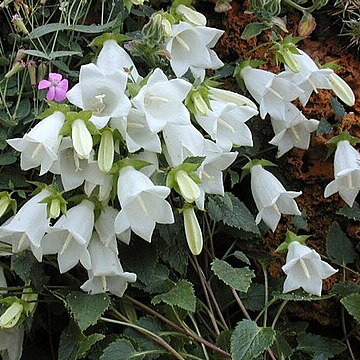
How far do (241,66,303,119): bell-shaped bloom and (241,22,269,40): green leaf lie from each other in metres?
0.06

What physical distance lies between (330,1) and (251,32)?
225 mm

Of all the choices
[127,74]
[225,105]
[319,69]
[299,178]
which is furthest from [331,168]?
[127,74]

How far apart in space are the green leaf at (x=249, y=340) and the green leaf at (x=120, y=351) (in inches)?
5.3

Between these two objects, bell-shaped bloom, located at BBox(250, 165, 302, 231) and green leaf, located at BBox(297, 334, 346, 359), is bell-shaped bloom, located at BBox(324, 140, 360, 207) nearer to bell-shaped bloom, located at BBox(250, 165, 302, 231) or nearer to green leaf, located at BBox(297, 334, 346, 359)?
bell-shaped bloom, located at BBox(250, 165, 302, 231)

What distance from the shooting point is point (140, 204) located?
0.84m

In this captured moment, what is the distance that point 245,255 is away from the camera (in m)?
1.08

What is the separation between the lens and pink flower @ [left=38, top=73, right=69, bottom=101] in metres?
0.94

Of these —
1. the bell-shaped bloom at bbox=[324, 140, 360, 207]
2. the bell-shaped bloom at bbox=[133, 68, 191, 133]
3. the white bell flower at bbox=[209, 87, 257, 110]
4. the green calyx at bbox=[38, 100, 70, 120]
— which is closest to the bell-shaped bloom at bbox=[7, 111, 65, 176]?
the green calyx at bbox=[38, 100, 70, 120]

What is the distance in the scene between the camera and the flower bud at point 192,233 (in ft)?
2.85

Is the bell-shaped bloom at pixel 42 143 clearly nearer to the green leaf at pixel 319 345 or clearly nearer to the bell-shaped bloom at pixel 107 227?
the bell-shaped bloom at pixel 107 227

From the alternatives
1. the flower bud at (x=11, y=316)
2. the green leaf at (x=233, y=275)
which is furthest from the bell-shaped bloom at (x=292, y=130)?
the flower bud at (x=11, y=316)

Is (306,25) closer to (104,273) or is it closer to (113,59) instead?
(113,59)

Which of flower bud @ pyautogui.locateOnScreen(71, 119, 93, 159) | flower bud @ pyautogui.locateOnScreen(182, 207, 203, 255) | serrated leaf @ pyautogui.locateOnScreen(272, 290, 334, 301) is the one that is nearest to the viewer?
flower bud @ pyautogui.locateOnScreen(71, 119, 93, 159)

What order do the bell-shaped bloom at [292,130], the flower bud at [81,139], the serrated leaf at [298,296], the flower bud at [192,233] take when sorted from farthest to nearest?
the bell-shaped bloom at [292,130]
the serrated leaf at [298,296]
the flower bud at [192,233]
the flower bud at [81,139]
